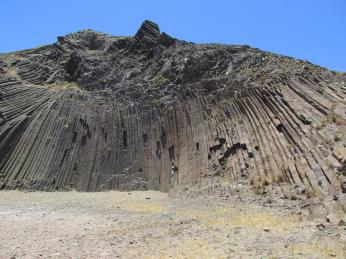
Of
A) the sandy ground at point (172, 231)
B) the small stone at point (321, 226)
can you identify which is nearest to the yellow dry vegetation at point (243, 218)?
the sandy ground at point (172, 231)

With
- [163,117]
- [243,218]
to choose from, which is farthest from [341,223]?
[163,117]

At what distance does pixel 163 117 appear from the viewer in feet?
110

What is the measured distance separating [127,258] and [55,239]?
372 centimetres

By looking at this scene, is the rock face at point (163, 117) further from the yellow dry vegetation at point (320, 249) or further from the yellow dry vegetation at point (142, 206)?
the yellow dry vegetation at point (320, 249)

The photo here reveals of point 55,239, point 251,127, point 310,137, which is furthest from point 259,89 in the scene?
point 55,239

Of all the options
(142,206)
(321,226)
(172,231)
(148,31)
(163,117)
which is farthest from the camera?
(148,31)

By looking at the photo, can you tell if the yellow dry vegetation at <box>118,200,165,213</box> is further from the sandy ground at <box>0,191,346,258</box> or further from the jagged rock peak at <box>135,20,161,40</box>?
the jagged rock peak at <box>135,20,161,40</box>

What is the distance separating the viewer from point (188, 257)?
1142 centimetres

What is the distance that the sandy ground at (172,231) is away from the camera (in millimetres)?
11938

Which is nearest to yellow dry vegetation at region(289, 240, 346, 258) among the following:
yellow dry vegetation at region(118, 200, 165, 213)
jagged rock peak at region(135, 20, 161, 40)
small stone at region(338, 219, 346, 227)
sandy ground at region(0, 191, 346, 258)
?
sandy ground at region(0, 191, 346, 258)

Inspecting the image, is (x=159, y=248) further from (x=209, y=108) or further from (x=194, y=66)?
(x=194, y=66)

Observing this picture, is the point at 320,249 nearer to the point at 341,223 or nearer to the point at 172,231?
the point at 341,223

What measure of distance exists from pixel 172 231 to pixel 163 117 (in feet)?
62.5

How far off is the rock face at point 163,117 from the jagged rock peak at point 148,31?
0.18m
